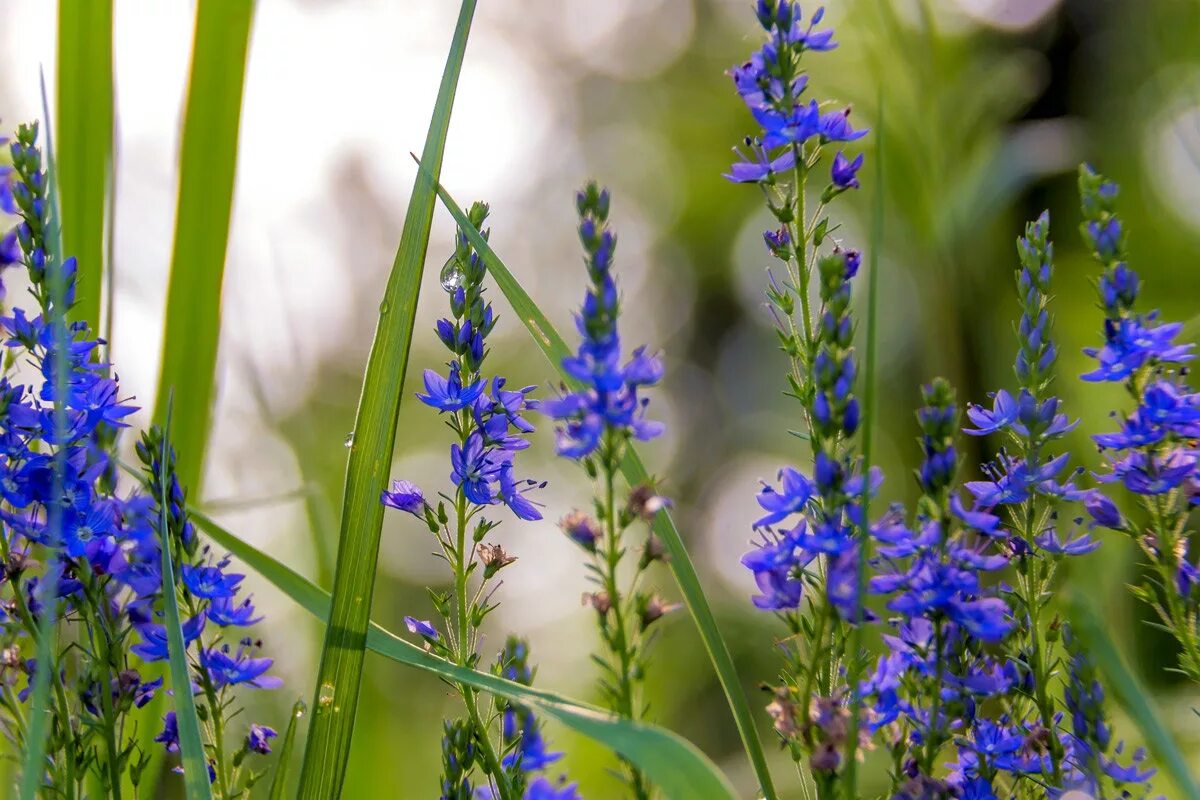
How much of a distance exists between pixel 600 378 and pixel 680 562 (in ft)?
1.04

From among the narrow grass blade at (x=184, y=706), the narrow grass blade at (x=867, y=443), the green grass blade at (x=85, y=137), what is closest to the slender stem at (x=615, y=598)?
the narrow grass blade at (x=867, y=443)

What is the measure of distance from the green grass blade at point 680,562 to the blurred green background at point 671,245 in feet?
0.43

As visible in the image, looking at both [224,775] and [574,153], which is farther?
[574,153]

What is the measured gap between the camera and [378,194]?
721cm

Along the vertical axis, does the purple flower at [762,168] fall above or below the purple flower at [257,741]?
above

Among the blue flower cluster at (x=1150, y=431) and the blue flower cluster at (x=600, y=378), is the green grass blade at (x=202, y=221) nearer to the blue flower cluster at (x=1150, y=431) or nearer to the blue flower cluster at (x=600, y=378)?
the blue flower cluster at (x=600, y=378)

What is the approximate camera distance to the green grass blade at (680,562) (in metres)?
1.33

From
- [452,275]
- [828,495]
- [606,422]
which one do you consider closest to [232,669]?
[452,275]

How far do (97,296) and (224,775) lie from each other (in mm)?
889

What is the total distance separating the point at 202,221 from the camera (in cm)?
195

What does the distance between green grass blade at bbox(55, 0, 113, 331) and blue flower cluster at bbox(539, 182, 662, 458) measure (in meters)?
1.13

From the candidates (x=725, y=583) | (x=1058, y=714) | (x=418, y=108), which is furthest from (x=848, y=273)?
(x=725, y=583)

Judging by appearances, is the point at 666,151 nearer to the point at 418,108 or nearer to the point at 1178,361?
the point at 418,108

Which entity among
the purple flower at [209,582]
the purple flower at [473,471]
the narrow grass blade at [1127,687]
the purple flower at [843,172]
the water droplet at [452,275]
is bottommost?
the narrow grass blade at [1127,687]
